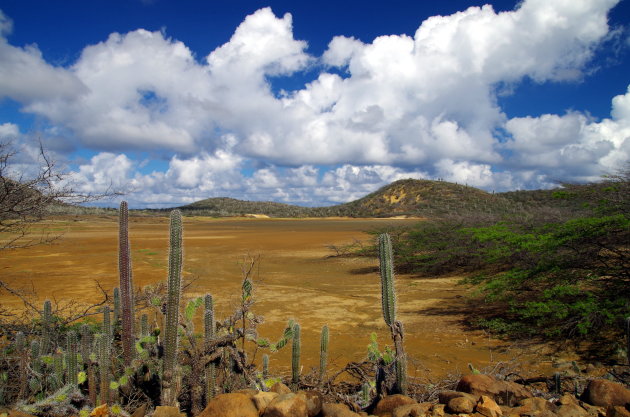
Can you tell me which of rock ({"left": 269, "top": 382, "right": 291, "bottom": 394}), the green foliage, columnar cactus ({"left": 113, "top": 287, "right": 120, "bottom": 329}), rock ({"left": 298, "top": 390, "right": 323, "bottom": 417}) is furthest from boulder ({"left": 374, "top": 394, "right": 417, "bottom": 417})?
the green foliage

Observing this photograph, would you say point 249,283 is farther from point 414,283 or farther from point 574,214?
point 414,283

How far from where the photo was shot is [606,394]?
416 centimetres

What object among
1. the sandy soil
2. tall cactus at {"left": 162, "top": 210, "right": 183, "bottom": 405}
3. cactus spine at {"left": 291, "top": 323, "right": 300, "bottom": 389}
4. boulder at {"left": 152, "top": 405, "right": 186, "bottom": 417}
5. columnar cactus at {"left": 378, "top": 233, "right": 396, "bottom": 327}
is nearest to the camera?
boulder at {"left": 152, "top": 405, "right": 186, "bottom": 417}

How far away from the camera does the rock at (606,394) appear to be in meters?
4.10

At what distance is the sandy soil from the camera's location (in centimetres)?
846

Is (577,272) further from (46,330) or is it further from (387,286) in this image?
(46,330)

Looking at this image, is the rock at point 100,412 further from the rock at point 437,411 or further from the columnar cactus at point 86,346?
the rock at point 437,411

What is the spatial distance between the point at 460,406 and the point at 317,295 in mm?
11227

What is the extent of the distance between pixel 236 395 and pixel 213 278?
15.8 metres

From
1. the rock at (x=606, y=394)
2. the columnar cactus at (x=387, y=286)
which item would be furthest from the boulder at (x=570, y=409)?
the columnar cactus at (x=387, y=286)

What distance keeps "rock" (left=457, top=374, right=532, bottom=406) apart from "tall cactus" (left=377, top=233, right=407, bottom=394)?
661 millimetres

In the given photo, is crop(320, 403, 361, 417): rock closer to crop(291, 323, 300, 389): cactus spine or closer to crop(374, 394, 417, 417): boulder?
crop(374, 394, 417, 417): boulder

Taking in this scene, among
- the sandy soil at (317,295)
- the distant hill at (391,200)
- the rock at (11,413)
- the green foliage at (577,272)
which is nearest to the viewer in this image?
the rock at (11,413)

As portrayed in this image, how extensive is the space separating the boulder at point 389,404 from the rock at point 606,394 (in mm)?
1799
